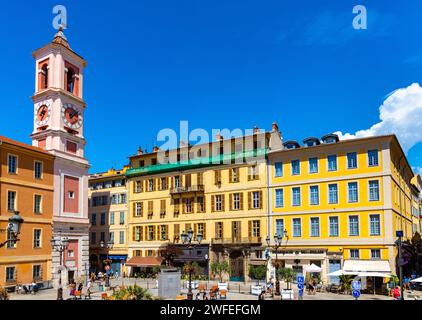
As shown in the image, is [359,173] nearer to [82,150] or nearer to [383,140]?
[383,140]

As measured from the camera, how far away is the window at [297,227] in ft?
129

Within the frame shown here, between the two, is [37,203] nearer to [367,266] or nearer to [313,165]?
[313,165]

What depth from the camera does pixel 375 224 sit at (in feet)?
116

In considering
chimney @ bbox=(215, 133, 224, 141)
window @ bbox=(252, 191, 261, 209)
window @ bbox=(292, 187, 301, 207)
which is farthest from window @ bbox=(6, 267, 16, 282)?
window @ bbox=(292, 187, 301, 207)

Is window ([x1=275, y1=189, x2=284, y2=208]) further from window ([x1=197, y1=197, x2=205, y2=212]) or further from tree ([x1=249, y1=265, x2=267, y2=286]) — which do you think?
window ([x1=197, y1=197, x2=205, y2=212])

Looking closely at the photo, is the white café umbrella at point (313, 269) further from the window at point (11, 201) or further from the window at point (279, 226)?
the window at point (11, 201)

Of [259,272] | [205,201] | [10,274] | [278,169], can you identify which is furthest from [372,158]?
[10,274]

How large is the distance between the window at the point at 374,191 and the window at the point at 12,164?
28.6m

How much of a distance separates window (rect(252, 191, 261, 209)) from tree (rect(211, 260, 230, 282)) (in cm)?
613

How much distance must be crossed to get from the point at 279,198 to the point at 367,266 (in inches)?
406

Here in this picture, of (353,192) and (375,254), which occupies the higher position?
(353,192)

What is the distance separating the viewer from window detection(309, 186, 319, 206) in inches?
1527

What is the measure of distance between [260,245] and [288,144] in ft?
32.3

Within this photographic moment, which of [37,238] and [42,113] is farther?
[42,113]
